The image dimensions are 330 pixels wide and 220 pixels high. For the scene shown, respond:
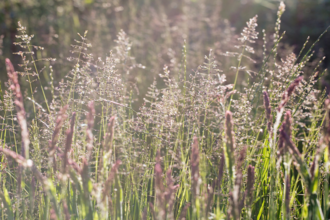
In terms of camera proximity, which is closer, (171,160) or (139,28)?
(171,160)

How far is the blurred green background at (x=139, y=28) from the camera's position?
144 inches

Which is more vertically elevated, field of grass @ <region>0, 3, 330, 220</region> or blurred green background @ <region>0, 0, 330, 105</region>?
blurred green background @ <region>0, 0, 330, 105</region>

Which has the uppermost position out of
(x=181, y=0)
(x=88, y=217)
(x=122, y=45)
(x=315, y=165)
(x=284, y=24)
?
(x=181, y=0)

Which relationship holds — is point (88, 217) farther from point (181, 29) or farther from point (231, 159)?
point (181, 29)

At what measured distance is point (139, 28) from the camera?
14.8ft

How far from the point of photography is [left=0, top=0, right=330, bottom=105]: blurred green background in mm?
3668

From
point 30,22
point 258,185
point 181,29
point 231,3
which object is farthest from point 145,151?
point 231,3

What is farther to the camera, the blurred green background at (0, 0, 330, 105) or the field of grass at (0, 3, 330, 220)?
the blurred green background at (0, 0, 330, 105)

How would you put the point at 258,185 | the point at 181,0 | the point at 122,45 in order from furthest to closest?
the point at 181,0 → the point at 122,45 → the point at 258,185

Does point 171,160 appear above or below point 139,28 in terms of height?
below

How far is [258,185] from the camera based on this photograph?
1316 millimetres

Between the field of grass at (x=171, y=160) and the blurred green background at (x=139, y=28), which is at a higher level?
the blurred green background at (x=139, y=28)

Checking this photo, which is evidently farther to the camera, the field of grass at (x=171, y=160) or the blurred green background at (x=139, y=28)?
the blurred green background at (x=139, y=28)

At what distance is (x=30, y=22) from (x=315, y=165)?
174 inches
